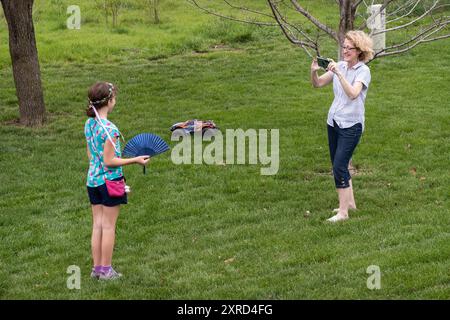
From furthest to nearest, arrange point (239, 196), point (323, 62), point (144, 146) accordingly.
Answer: point (239, 196) < point (323, 62) < point (144, 146)

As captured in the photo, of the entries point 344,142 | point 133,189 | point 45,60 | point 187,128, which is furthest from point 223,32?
point 344,142

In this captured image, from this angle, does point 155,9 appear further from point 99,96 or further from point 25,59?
point 99,96

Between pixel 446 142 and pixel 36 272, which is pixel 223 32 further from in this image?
pixel 36 272

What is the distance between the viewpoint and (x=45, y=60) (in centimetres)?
1708

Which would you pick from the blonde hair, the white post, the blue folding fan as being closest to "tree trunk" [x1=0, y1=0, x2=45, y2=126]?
the white post

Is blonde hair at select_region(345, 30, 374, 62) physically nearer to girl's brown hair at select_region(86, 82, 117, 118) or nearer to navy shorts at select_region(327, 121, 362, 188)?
navy shorts at select_region(327, 121, 362, 188)

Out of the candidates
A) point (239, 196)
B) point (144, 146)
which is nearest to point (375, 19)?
point (239, 196)

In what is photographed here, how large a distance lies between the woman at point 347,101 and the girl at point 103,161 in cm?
218

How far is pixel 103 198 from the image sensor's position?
5848 mm

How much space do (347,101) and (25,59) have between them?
6648 mm

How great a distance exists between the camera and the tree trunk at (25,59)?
1209 cm

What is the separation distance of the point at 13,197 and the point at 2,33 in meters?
11.8

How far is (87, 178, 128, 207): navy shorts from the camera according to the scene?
5832mm

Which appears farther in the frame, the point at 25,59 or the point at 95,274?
the point at 25,59
